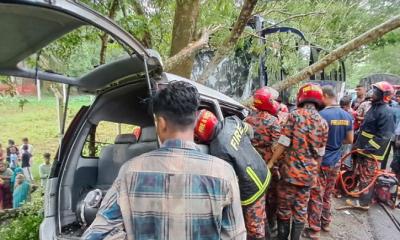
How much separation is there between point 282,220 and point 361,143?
253 centimetres

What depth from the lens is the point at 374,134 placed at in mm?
5605

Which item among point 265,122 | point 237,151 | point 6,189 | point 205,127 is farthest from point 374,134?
point 6,189

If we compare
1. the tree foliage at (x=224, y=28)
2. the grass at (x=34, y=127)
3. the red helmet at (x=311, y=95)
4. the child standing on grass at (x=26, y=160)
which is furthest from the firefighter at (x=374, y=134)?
the grass at (x=34, y=127)

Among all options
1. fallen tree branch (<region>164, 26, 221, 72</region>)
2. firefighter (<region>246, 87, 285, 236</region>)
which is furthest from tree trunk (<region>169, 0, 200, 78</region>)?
firefighter (<region>246, 87, 285, 236</region>)

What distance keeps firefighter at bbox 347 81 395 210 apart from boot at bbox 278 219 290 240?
220 centimetres

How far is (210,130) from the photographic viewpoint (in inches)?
104

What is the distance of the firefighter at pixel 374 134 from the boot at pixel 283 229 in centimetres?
220

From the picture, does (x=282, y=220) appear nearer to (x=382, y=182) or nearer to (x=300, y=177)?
(x=300, y=177)

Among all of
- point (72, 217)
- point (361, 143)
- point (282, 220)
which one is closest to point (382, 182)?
point (361, 143)

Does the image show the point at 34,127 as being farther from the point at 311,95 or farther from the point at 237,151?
the point at 237,151

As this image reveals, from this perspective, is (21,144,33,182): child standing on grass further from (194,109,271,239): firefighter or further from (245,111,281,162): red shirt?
(194,109,271,239): firefighter

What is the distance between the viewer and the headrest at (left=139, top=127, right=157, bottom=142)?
3.36 meters

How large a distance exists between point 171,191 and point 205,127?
116cm

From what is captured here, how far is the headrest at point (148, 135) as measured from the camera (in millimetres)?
3362
